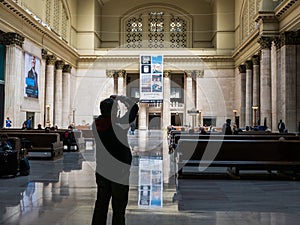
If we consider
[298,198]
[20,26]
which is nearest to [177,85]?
[20,26]

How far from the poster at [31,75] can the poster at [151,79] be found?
1230 cm

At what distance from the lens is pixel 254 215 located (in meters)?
5.65

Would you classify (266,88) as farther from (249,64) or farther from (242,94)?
(242,94)

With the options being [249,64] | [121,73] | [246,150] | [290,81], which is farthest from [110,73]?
[246,150]

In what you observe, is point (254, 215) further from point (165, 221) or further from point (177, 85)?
point (177, 85)

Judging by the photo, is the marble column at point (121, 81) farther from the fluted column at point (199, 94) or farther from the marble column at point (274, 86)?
the marble column at point (274, 86)

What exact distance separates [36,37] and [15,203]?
23401 millimetres

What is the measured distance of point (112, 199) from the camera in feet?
13.0

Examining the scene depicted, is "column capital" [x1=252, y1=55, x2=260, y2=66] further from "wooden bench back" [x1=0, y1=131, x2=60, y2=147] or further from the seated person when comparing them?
the seated person

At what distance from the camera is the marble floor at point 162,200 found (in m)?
5.35

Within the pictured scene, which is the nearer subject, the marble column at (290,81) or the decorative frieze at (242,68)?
the marble column at (290,81)

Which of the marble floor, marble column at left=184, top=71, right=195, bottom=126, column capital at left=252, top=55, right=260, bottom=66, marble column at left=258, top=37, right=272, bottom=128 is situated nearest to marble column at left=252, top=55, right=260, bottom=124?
column capital at left=252, top=55, right=260, bottom=66

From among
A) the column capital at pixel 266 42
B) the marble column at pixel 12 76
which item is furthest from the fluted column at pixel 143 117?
the marble column at pixel 12 76

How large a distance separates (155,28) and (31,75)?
65.1 feet
